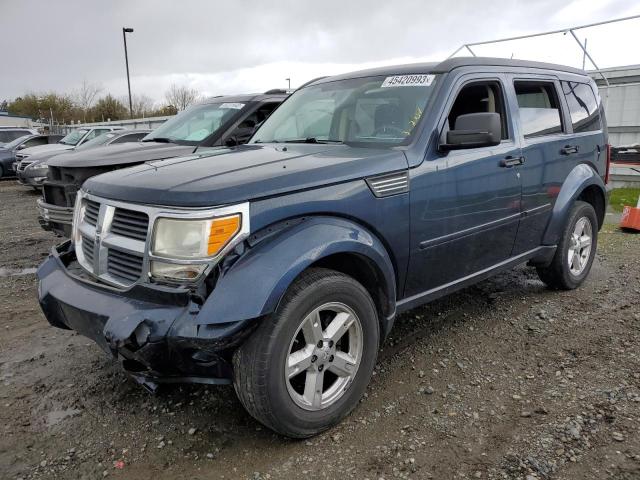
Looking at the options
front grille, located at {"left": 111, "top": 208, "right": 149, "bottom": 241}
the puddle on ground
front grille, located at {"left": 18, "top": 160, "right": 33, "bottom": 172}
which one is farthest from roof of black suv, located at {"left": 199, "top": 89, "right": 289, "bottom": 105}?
front grille, located at {"left": 18, "top": 160, "right": 33, "bottom": 172}

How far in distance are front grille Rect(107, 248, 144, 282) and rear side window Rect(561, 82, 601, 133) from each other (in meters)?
3.92

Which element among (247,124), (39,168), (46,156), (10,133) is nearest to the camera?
(247,124)

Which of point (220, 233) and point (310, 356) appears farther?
point (310, 356)

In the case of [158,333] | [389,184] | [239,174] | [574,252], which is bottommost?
[574,252]

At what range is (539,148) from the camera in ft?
13.4

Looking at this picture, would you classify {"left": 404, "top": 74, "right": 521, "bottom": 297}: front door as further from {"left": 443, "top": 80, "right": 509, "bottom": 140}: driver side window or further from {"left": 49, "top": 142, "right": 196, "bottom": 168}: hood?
{"left": 49, "top": 142, "right": 196, "bottom": 168}: hood

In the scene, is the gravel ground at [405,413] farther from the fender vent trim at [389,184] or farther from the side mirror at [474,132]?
the side mirror at [474,132]

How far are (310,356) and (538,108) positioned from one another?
9.85ft

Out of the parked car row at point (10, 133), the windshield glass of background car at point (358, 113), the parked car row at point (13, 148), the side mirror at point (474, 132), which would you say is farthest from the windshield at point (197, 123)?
the parked car row at point (10, 133)

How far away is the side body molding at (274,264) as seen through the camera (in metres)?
2.26

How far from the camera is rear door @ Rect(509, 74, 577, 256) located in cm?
400

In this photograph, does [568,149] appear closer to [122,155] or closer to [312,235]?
[312,235]

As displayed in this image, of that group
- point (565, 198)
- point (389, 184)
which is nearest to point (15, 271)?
point (389, 184)

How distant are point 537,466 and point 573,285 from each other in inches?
114
